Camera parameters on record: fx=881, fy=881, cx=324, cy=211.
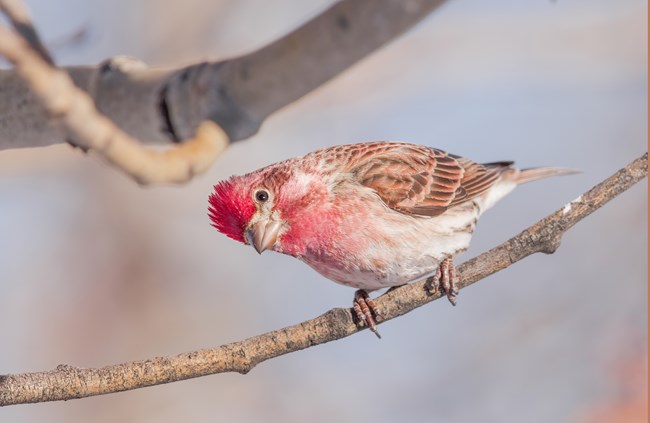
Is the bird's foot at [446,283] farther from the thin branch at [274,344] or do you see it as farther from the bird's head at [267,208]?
the bird's head at [267,208]

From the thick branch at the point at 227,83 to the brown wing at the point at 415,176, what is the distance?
2.79 feet

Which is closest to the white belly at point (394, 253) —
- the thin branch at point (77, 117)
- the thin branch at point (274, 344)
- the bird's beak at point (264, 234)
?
the bird's beak at point (264, 234)

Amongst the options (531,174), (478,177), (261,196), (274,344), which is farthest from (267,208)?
(531,174)

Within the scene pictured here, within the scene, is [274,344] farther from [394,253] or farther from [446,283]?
[394,253]

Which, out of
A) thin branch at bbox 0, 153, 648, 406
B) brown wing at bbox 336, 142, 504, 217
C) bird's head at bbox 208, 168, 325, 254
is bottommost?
thin branch at bbox 0, 153, 648, 406

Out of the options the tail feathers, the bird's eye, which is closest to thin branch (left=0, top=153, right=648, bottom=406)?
the bird's eye

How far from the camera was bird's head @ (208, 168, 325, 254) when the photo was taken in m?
2.93

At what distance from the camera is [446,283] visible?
102 inches

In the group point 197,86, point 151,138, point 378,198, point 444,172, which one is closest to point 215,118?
point 197,86

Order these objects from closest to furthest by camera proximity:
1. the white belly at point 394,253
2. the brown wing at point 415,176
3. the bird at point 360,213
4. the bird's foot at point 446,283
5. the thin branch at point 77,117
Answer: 1. the thin branch at point 77,117
2. the bird's foot at point 446,283
3. the bird at point 360,213
4. the white belly at point 394,253
5. the brown wing at point 415,176

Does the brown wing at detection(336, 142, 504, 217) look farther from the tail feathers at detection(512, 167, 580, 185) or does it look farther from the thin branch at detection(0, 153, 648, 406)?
the thin branch at detection(0, 153, 648, 406)

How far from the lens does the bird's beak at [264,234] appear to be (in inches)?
114

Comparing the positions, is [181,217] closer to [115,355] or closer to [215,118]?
[115,355]

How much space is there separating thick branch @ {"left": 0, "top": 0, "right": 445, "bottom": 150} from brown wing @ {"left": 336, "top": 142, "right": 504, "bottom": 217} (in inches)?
33.4
